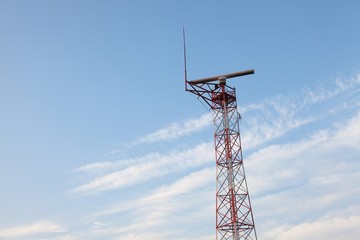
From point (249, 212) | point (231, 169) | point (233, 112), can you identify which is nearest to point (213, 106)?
point (233, 112)

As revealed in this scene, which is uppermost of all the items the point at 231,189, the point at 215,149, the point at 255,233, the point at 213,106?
the point at 213,106

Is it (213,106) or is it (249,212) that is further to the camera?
(213,106)

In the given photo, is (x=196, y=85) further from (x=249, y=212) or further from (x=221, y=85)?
(x=249, y=212)

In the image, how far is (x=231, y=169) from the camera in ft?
223

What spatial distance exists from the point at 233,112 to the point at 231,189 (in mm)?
9409

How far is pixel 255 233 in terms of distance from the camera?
65.4m

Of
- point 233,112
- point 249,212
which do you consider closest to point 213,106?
point 233,112

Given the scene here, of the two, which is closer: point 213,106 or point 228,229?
point 228,229

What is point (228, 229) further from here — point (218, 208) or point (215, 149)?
point (215, 149)

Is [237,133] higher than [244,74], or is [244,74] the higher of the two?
[244,74]

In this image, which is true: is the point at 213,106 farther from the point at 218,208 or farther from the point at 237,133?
the point at 218,208

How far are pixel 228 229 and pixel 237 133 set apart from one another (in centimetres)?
1133

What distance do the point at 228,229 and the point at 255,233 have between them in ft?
10.0

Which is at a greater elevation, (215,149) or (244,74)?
(244,74)
